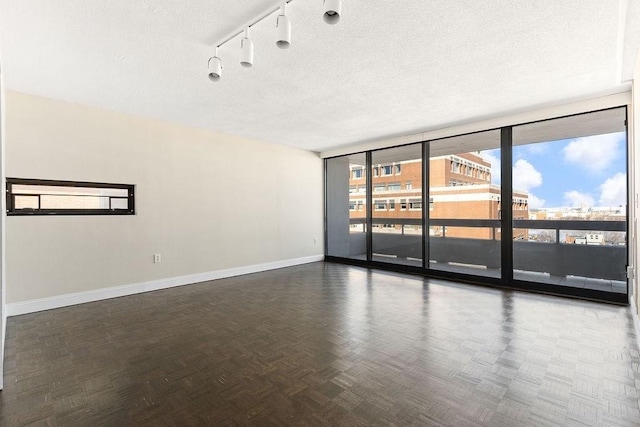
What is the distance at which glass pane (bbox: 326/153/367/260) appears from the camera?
6633mm

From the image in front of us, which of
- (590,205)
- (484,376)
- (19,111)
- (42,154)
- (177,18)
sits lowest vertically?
(484,376)

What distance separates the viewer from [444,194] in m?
5.29

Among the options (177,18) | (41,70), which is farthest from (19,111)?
(177,18)

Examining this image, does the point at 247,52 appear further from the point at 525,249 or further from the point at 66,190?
the point at 525,249

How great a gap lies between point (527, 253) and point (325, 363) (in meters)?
3.73

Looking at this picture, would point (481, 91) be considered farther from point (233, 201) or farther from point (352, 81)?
point (233, 201)

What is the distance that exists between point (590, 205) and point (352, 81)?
11.5 ft

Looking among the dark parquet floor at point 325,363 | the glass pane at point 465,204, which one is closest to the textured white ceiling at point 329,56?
the glass pane at point 465,204

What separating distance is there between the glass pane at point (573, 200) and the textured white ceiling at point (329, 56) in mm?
570

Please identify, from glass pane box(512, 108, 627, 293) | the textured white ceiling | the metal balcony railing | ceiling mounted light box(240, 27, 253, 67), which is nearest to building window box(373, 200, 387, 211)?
the metal balcony railing

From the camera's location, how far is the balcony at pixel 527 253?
3.94 metres

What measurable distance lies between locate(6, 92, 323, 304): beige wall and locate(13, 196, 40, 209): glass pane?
148mm

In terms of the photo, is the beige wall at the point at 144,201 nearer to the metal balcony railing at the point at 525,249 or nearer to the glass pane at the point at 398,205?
the glass pane at the point at 398,205

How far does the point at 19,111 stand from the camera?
3559 mm
